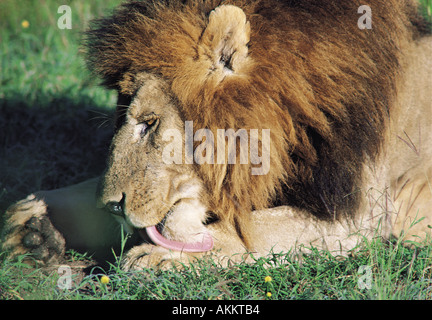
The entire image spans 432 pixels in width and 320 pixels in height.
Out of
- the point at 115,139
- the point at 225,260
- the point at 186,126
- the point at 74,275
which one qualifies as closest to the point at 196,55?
the point at 186,126

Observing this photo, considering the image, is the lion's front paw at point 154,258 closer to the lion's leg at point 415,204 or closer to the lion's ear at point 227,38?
the lion's ear at point 227,38

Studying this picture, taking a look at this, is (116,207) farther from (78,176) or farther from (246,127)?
(78,176)

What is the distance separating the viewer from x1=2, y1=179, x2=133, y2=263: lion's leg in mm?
3271

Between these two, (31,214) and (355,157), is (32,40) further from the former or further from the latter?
(355,157)

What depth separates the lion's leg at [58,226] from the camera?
3271 millimetres

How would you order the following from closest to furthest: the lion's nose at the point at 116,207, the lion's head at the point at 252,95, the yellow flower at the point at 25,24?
1. the lion's head at the point at 252,95
2. the lion's nose at the point at 116,207
3. the yellow flower at the point at 25,24

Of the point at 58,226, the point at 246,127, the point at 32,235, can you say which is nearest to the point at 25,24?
the point at 58,226

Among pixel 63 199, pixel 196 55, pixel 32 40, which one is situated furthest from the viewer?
pixel 32 40

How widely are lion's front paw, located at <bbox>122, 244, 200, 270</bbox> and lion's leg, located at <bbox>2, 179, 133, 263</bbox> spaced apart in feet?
1.64

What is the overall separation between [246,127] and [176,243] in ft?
2.37

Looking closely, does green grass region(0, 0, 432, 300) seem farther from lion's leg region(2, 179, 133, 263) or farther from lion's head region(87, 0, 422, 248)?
lion's head region(87, 0, 422, 248)

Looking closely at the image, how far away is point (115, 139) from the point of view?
309 cm

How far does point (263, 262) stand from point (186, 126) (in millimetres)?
809

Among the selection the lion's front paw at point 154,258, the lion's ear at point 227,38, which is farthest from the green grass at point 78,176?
the lion's ear at point 227,38
